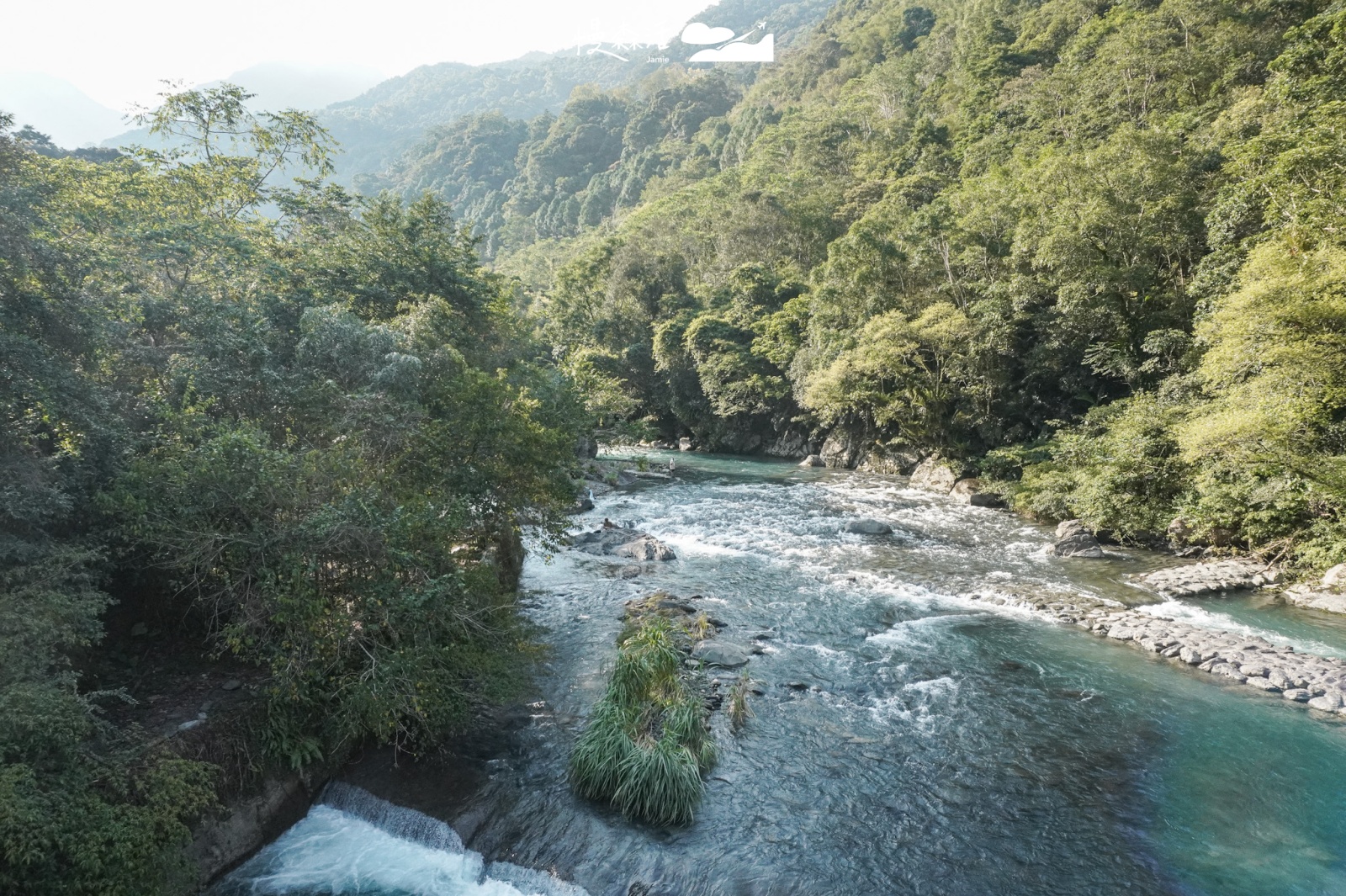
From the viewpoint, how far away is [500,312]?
22.2 metres

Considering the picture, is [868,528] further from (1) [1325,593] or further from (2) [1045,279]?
(2) [1045,279]

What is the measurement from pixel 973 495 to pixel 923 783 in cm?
2005

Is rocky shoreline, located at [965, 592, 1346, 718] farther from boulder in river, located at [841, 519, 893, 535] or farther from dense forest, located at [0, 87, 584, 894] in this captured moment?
dense forest, located at [0, 87, 584, 894]

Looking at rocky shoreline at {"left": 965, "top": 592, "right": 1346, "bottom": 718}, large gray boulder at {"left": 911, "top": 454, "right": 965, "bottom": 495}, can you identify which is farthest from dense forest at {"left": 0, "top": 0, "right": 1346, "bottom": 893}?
rocky shoreline at {"left": 965, "top": 592, "right": 1346, "bottom": 718}

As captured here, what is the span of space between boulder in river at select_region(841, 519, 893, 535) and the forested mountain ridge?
559cm

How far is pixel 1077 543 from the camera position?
19250 mm

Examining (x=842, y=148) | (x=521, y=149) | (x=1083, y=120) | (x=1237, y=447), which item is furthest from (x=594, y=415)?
(x=521, y=149)

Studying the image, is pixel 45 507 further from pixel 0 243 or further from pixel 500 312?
pixel 500 312

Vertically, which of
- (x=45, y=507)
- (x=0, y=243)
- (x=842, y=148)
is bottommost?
(x=45, y=507)

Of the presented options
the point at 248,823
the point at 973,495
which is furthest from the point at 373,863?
the point at 973,495

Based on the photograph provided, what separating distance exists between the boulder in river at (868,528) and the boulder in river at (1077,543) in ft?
15.7

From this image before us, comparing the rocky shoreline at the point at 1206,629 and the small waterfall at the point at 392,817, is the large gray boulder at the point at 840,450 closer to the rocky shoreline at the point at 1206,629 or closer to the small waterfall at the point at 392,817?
the rocky shoreline at the point at 1206,629

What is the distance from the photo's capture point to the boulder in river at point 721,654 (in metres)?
12.4

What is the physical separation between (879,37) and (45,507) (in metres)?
95.9
